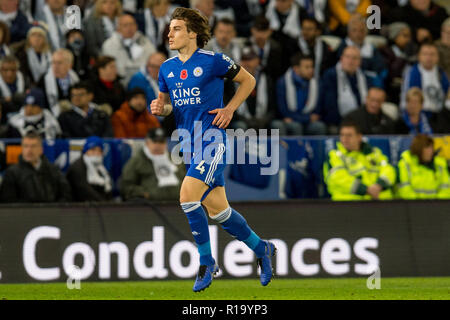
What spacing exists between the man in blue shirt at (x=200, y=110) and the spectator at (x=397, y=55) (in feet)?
24.0

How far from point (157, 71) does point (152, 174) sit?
2.14 metres

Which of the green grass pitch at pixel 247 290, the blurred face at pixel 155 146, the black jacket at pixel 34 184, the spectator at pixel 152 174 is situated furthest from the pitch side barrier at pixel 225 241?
the blurred face at pixel 155 146

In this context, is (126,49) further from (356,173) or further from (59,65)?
(356,173)

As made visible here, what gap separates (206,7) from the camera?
1477cm

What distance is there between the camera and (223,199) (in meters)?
8.27

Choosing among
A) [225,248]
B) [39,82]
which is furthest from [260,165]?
[39,82]

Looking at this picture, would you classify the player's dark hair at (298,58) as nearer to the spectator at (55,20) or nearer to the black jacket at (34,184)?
the spectator at (55,20)

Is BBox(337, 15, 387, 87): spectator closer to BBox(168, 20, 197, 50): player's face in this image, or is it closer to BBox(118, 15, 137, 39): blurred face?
BBox(118, 15, 137, 39): blurred face

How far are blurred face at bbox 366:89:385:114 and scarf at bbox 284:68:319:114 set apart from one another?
85cm

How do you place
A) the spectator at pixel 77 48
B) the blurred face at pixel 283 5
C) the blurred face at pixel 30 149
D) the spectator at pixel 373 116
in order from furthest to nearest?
the blurred face at pixel 283 5, the spectator at pixel 77 48, the spectator at pixel 373 116, the blurred face at pixel 30 149

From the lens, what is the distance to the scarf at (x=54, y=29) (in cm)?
1399

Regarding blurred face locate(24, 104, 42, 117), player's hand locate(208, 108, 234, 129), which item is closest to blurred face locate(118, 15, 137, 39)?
blurred face locate(24, 104, 42, 117)

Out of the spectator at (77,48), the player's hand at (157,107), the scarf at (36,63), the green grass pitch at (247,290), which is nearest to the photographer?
the player's hand at (157,107)

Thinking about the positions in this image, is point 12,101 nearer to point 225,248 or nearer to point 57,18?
point 57,18
